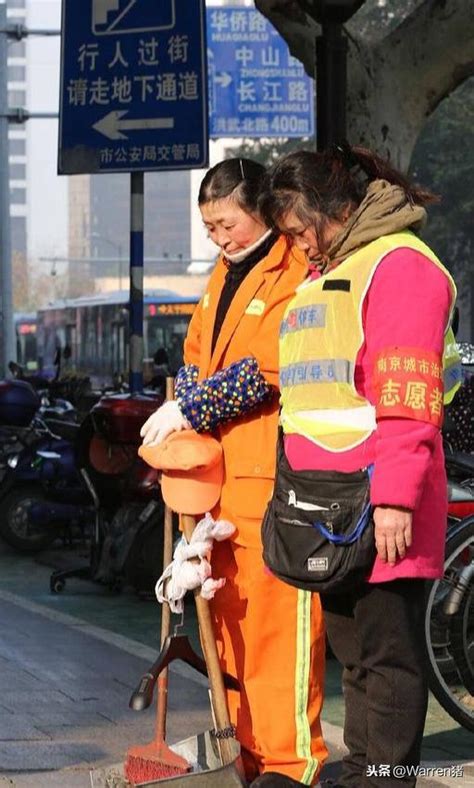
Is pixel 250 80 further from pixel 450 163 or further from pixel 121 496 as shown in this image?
pixel 121 496

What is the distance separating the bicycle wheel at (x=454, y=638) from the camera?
5332 millimetres

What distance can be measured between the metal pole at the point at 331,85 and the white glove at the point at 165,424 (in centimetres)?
271

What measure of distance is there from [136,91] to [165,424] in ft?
18.2

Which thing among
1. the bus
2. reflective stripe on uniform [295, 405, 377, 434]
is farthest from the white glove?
the bus

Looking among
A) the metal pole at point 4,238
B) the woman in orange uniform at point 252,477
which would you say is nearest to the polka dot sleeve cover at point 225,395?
the woman in orange uniform at point 252,477

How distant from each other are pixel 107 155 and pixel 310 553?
6.18 meters

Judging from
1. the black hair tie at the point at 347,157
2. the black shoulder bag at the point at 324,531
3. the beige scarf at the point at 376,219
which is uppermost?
the black hair tie at the point at 347,157

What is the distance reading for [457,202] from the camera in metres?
44.9

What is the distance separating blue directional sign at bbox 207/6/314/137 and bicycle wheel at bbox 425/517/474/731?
853 inches

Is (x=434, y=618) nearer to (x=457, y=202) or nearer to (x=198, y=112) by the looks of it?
(x=198, y=112)

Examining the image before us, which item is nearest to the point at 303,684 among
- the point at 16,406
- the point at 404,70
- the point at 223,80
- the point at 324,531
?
the point at 324,531

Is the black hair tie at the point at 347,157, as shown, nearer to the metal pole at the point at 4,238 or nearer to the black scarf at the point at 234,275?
the black scarf at the point at 234,275

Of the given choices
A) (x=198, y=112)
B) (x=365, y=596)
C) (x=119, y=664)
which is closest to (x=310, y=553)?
(x=365, y=596)

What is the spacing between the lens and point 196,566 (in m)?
4.55
